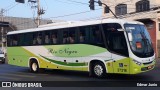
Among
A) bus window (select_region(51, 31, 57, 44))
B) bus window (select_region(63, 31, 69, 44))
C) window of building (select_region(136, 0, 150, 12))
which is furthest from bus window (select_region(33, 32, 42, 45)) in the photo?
window of building (select_region(136, 0, 150, 12))

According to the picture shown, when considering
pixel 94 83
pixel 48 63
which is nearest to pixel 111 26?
pixel 94 83

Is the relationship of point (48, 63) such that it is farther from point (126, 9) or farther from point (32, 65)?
point (126, 9)

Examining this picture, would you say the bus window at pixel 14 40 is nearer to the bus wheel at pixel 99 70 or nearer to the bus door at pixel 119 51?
the bus wheel at pixel 99 70

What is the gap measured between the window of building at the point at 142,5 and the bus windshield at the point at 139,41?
25200mm

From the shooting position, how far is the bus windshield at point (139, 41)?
14.7m

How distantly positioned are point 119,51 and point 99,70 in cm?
162

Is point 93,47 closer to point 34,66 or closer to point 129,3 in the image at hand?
point 34,66

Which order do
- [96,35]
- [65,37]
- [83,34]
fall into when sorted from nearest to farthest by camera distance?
[96,35], [83,34], [65,37]

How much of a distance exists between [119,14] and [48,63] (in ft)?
87.7

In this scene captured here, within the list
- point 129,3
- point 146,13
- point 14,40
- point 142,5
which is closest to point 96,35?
point 14,40

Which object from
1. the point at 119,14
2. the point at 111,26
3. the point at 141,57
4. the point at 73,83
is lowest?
the point at 73,83

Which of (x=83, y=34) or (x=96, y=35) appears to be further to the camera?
(x=83, y=34)

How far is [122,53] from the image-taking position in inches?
587

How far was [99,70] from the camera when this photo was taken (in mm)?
15906
